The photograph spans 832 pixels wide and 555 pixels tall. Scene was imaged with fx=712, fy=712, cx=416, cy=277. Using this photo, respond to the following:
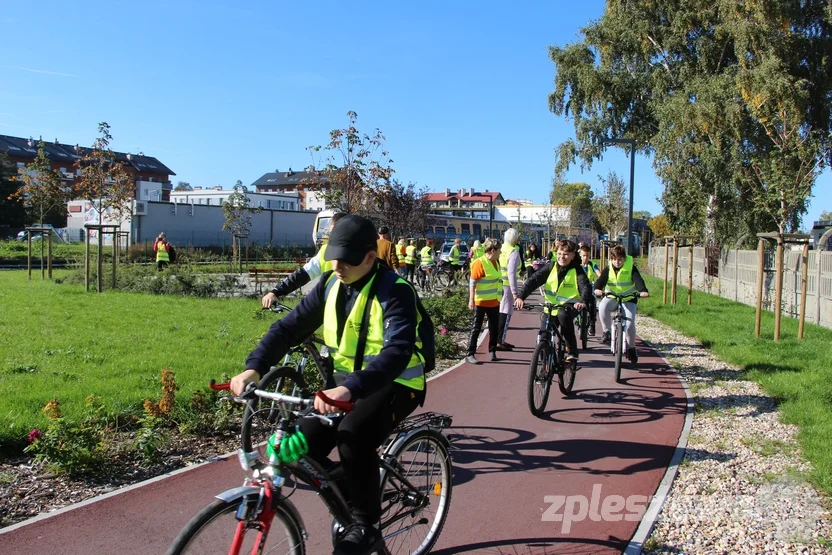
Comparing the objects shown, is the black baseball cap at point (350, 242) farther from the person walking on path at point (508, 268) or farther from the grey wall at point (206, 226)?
the grey wall at point (206, 226)

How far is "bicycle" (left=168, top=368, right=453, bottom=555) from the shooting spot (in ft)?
9.29

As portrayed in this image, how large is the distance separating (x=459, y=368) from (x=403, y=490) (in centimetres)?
651

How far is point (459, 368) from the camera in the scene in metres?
10.3

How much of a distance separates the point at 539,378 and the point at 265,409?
12.5 ft

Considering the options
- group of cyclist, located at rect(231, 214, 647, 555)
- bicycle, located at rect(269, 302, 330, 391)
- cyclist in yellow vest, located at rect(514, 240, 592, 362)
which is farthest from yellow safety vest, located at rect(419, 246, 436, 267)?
group of cyclist, located at rect(231, 214, 647, 555)

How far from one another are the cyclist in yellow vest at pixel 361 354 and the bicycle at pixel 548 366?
389 centimetres

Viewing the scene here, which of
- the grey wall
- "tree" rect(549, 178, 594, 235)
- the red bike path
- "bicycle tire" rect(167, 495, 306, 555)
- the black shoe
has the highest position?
"tree" rect(549, 178, 594, 235)

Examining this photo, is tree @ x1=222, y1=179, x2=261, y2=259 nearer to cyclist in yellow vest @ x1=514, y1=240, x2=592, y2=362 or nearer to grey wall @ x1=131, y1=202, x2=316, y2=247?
grey wall @ x1=131, y1=202, x2=316, y2=247

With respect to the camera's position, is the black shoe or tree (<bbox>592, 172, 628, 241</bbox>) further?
tree (<bbox>592, 172, 628, 241</bbox>)

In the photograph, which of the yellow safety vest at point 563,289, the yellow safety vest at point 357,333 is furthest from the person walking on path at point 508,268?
the yellow safety vest at point 357,333

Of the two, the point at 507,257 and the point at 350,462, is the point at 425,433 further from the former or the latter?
the point at 507,257

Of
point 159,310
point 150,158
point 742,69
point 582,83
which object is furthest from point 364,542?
point 150,158

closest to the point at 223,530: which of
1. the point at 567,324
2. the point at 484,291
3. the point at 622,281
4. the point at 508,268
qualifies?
the point at 567,324

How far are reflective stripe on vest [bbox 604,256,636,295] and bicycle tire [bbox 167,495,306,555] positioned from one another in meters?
7.96
